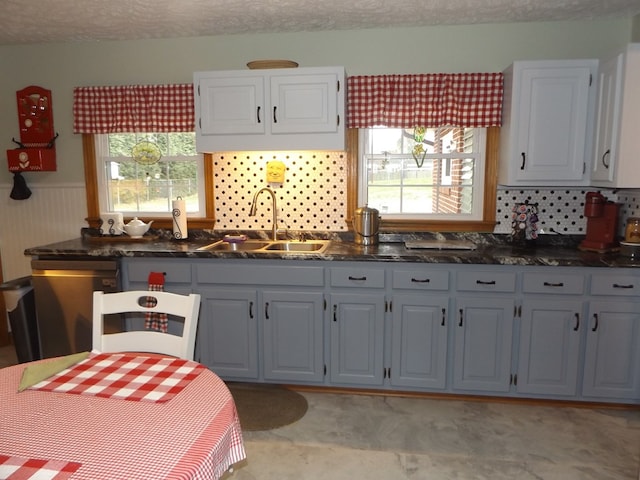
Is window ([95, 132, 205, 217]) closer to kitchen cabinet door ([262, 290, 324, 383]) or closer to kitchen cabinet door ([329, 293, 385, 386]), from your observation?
kitchen cabinet door ([262, 290, 324, 383])

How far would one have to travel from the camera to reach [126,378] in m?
1.36

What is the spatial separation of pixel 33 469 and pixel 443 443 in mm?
1972

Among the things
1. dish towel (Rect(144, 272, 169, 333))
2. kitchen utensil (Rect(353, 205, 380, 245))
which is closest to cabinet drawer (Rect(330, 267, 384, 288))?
kitchen utensil (Rect(353, 205, 380, 245))

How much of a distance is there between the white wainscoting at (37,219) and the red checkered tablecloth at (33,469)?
2916 millimetres

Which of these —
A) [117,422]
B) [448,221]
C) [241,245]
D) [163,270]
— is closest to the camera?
[117,422]

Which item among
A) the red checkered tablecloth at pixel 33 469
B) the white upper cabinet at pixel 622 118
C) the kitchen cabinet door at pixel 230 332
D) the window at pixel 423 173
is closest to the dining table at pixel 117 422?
the red checkered tablecloth at pixel 33 469

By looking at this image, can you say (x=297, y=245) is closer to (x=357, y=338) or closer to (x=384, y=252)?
(x=384, y=252)

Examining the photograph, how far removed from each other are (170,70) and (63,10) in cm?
75

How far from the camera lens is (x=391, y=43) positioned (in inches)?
123

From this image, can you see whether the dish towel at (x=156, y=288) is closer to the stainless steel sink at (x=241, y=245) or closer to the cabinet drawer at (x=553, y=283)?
the stainless steel sink at (x=241, y=245)

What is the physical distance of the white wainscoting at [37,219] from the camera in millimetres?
3570

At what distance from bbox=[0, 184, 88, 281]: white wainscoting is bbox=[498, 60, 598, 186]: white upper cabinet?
3056 millimetres

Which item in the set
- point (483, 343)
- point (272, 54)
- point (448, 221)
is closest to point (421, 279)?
point (483, 343)

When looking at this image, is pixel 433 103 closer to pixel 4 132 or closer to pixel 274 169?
pixel 274 169
